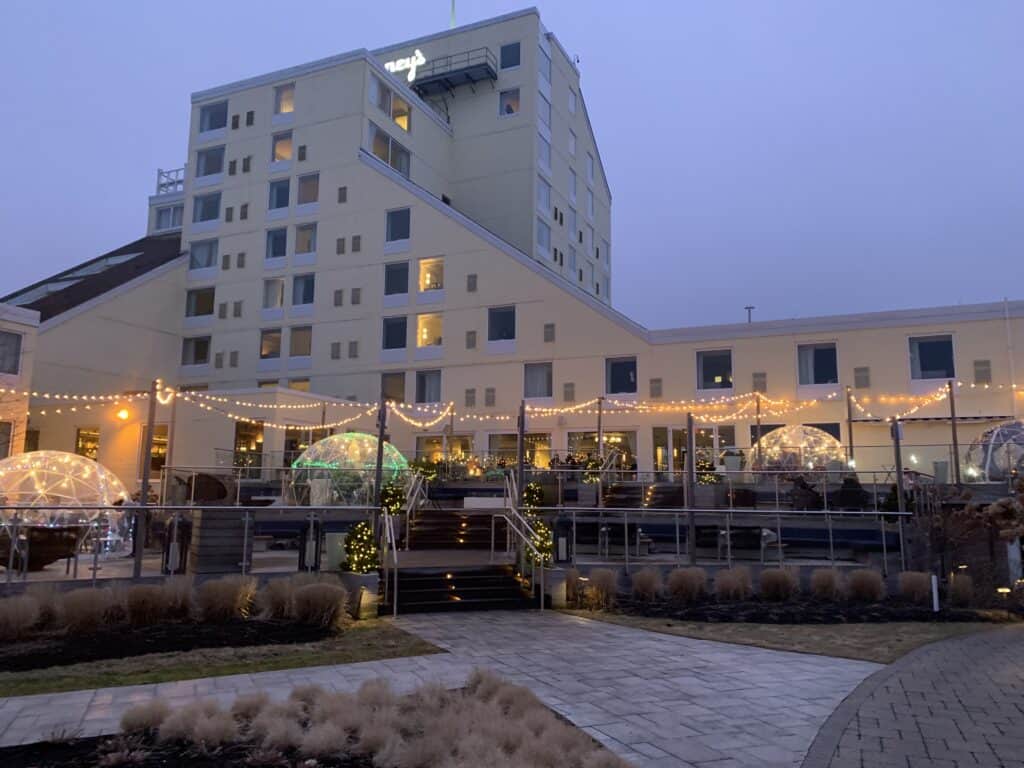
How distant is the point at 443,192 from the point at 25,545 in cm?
3831

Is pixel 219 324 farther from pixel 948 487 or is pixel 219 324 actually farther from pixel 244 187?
pixel 948 487

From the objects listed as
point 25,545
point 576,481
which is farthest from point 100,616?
point 576,481

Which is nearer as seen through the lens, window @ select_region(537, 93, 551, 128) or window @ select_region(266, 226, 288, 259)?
window @ select_region(266, 226, 288, 259)

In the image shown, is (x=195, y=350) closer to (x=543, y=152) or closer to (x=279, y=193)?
(x=279, y=193)

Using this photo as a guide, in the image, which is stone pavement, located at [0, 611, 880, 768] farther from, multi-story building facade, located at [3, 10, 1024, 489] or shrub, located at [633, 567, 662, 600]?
multi-story building facade, located at [3, 10, 1024, 489]

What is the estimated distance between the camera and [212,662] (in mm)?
9156

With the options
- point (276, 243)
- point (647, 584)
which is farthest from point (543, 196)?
point (647, 584)

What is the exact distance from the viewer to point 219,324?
44656mm

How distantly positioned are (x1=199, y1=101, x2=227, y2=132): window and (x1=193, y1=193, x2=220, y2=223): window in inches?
172

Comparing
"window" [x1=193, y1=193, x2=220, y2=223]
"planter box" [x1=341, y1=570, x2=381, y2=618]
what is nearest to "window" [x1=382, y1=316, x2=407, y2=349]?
"window" [x1=193, y1=193, x2=220, y2=223]

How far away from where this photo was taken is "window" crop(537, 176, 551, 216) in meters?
45.7

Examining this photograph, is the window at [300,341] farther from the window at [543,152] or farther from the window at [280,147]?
the window at [543,152]

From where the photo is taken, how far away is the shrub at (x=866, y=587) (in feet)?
45.6

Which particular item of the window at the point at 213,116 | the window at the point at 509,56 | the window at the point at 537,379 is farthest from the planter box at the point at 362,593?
the window at the point at 213,116
